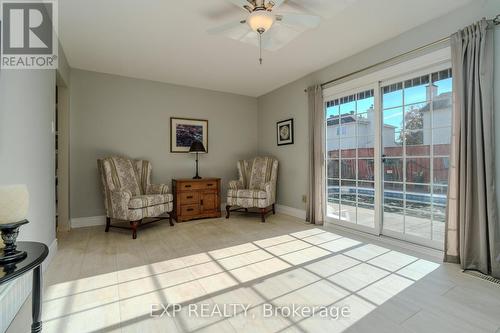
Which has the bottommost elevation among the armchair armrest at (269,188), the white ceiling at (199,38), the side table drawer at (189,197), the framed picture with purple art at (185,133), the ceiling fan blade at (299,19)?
the side table drawer at (189,197)

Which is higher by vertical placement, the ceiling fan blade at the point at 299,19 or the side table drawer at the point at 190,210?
the ceiling fan blade at the point at 299,19

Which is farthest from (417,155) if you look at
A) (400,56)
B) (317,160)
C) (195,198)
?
(195,198)

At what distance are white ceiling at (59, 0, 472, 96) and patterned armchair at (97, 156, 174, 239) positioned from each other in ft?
4.66

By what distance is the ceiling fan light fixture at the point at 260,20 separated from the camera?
1.87 meters

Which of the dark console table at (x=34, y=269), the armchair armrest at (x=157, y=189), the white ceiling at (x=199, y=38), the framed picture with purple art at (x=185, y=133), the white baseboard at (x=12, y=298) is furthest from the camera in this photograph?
the framed picture with purple art at (x=185, y=133)

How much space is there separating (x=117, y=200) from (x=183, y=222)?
105 centimetres

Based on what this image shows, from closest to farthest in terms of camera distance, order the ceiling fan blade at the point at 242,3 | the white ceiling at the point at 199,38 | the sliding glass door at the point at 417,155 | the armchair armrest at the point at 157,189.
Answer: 1. the ceiling fan blade at the point at 242,3
2. the white ceiling at the point at 199,38
3. the sliding glass door at the point at 417,155
4. the armchair armrest at the point at 157,189

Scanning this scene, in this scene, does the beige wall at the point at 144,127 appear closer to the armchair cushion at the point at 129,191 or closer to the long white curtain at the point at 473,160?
the armchair cushion at the point at 129,191

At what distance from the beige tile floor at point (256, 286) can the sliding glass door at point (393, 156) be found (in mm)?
398

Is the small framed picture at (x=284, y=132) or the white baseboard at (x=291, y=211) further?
the small framed picture at (x=284, y=132)

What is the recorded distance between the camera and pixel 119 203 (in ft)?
10.3

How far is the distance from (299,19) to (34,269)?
2.27 metres

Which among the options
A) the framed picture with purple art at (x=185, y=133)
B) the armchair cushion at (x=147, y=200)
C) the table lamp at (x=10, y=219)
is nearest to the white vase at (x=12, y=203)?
the table lamp at (x=10, y=219)

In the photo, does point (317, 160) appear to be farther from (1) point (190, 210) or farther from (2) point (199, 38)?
(2) point (199, 38)
